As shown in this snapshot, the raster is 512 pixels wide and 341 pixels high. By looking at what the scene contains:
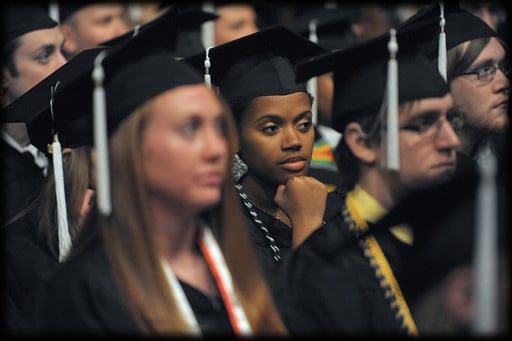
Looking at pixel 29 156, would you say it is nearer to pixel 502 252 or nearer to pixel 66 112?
pixel 66 112

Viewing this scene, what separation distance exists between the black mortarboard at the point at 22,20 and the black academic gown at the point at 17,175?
Result: 73 centimetres

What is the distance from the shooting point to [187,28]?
19.1 ft

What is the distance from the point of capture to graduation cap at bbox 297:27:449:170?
4.27 meters

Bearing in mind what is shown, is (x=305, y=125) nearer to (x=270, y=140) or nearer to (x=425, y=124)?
(x=270, y=140)

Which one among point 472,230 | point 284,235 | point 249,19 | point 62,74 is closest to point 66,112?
point 62,74

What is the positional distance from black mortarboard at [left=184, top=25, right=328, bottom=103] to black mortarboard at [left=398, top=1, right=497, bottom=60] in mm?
539

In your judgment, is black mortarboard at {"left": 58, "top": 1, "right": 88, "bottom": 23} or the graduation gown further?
black mortarboard at {"left": 58, "top": 1, "right": 88, "bottom": 23}

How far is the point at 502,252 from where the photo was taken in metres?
3.19

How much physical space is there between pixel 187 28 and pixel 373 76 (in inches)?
63.2

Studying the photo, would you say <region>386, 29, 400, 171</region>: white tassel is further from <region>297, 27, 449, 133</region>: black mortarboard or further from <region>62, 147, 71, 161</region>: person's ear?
<region>62, 147, 71, 161</region>: person's ear

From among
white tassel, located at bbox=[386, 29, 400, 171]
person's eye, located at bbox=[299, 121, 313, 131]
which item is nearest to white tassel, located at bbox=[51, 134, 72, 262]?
person's eye, located at bbox=[299, 121, 313, 131]

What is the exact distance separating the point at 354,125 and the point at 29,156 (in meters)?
2.22

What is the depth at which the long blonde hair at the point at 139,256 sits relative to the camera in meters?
3.35

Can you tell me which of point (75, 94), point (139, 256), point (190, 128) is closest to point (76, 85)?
point (75, 94)
